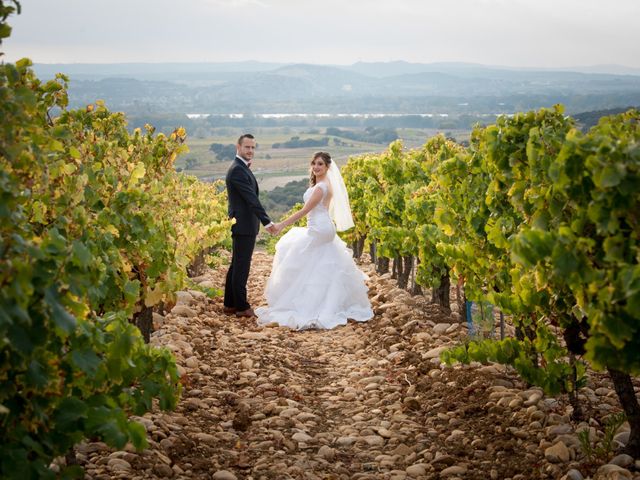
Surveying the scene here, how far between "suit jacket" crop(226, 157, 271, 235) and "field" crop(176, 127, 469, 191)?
130ft

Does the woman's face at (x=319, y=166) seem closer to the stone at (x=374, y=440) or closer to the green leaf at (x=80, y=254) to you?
the stone at (x=374, y=440)

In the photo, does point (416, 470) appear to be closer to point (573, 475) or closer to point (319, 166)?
point (573, 475)

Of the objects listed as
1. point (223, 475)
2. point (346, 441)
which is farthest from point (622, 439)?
point (223, 475)

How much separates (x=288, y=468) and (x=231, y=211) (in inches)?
193

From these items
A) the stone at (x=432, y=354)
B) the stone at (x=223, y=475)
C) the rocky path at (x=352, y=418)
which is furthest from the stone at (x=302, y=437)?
A: the stone at (x=432, y=354)

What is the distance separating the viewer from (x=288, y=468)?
15.7 ft

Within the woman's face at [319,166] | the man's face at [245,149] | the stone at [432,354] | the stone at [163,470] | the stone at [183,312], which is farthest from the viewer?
the woman's face at [319,166]

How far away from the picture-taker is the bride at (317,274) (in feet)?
30.9

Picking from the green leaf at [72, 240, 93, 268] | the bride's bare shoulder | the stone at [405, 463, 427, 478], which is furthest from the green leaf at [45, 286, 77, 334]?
the bride's bare shoulder

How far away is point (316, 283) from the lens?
9625mm

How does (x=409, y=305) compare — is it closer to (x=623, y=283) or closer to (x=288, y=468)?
(x=288, y=468)

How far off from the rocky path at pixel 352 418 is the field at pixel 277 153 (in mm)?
41445

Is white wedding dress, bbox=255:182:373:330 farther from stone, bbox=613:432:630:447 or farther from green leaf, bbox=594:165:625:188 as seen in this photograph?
green leaf, bbox=594:165:625:188

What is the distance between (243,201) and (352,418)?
4.04m
